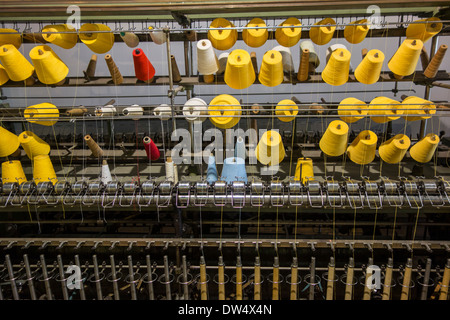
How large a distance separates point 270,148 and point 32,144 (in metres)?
1.47

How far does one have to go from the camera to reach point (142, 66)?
198 centimetres

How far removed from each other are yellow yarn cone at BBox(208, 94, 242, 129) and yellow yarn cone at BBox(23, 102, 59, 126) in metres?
0.90

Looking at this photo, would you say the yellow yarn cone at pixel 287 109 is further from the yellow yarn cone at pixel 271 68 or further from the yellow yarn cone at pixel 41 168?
the yellow yarn cone at pixel 41 168

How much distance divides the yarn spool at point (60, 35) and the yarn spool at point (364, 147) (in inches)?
69.5

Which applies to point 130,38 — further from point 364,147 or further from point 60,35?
point 364,147

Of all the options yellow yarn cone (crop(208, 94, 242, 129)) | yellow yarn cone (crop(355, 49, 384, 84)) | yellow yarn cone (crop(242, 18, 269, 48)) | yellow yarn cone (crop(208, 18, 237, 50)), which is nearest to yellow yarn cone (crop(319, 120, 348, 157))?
yellow yarn cone (crop(355, 49, 384, 84))

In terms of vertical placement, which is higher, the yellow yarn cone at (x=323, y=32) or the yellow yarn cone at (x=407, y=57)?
the yellow yarn cone at (x=323, y=32)

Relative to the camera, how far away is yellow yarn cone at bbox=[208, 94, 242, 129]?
1808 millimetres

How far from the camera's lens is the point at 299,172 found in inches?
76.2

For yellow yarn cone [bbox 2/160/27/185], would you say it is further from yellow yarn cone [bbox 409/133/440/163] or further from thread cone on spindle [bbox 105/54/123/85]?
yellow yarn cone [bbox 409/133/440/163]

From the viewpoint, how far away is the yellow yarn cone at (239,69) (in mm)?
1811

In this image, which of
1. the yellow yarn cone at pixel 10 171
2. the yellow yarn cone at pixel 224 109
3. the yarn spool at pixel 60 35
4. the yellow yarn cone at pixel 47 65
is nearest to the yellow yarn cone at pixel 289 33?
the yellow yarn cone at pixel 224 109

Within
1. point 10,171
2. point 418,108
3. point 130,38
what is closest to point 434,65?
point 418,108

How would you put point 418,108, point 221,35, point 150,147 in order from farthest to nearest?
point 150,147, point 221,35, point 418,108
